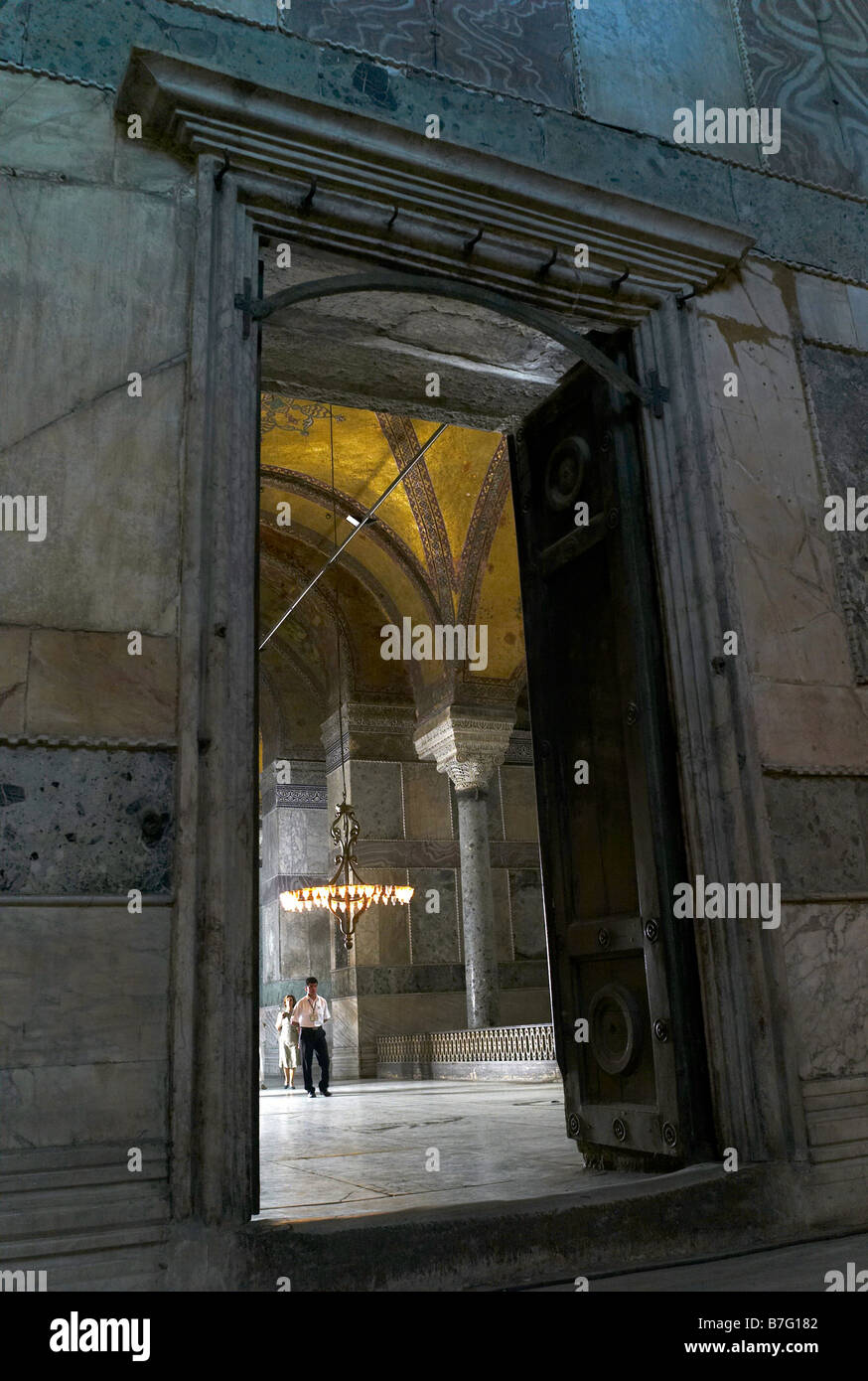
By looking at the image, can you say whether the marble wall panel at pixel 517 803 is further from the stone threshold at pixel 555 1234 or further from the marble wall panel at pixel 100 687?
the marble wall panel at pixel 100 687

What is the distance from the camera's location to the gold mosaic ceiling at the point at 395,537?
11844mm

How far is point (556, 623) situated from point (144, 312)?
1.96 m

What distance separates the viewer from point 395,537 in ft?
43.6

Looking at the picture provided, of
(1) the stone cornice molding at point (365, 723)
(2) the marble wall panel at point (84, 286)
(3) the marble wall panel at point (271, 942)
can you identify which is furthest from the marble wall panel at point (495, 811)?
(2) the marble wall panel at point (84, 286)

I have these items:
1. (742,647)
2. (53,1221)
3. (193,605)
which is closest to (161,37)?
(193,605)

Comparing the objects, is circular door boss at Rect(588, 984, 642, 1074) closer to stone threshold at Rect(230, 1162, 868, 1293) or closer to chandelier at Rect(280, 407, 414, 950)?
stone threshold at Rect(230, 1162, 868, 1293)

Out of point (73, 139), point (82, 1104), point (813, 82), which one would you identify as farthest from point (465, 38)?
point (82, 1104)

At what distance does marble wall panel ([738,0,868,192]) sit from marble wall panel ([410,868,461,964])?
11642mm

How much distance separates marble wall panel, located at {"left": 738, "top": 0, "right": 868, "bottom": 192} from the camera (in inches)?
178

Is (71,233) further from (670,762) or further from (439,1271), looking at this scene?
(439,1271)

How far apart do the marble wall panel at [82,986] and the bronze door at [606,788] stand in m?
1.60

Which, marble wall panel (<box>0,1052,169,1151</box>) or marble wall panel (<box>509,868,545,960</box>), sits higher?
marble wall panel (<box>509,868,545,960</box>)

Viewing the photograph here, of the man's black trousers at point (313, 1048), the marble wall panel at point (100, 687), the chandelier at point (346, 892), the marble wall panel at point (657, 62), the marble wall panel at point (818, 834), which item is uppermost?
the marble wall panel at point (657, 62)

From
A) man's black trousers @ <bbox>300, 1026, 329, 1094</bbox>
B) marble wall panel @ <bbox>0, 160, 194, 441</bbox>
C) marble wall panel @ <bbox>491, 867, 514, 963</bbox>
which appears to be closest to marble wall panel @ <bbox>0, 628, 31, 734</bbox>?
marble wall panel @ <bbox>0, 160, 194, 441</bbox>
